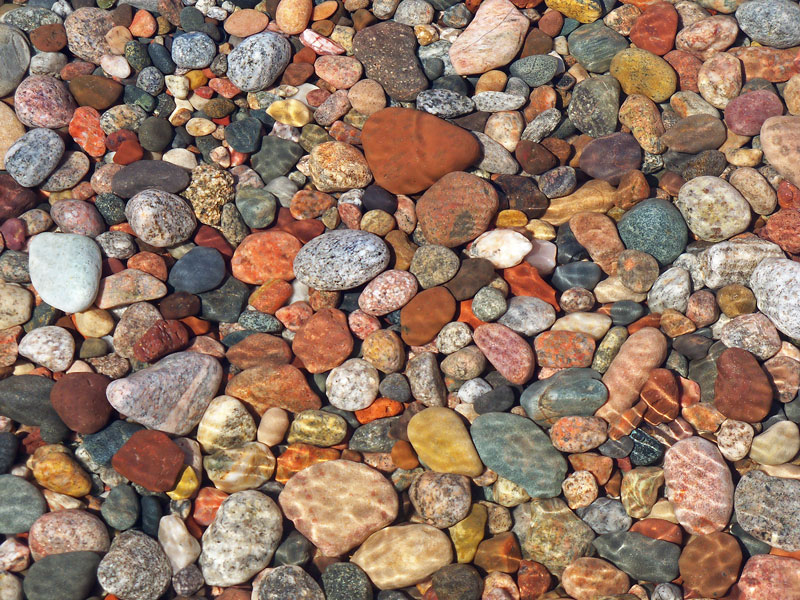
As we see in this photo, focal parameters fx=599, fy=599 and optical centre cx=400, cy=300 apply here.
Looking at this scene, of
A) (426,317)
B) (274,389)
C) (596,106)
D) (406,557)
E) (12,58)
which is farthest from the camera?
(12,58)

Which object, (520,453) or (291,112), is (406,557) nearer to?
(520,453)

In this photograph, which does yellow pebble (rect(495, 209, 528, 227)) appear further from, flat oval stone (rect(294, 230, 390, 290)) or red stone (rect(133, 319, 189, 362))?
red stone (rect(133, 319, 189, 362))

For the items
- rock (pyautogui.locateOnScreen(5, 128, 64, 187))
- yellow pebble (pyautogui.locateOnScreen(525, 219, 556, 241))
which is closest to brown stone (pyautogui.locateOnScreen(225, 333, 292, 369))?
yellow pebble (pyautogui.locateOnScreen(525, 219, 556, 241))

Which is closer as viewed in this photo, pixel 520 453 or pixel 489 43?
pixel 520 453

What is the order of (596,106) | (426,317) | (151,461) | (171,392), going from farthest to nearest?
(596,106)
(426,317)
(171,392)
(151,461)

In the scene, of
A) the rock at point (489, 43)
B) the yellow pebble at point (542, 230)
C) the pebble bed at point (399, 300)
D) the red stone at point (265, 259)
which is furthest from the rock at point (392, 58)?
the red stone at point (265, 259)

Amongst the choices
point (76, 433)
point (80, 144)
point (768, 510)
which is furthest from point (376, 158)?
point (768, 510)

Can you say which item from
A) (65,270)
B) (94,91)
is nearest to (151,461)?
(65,270)
